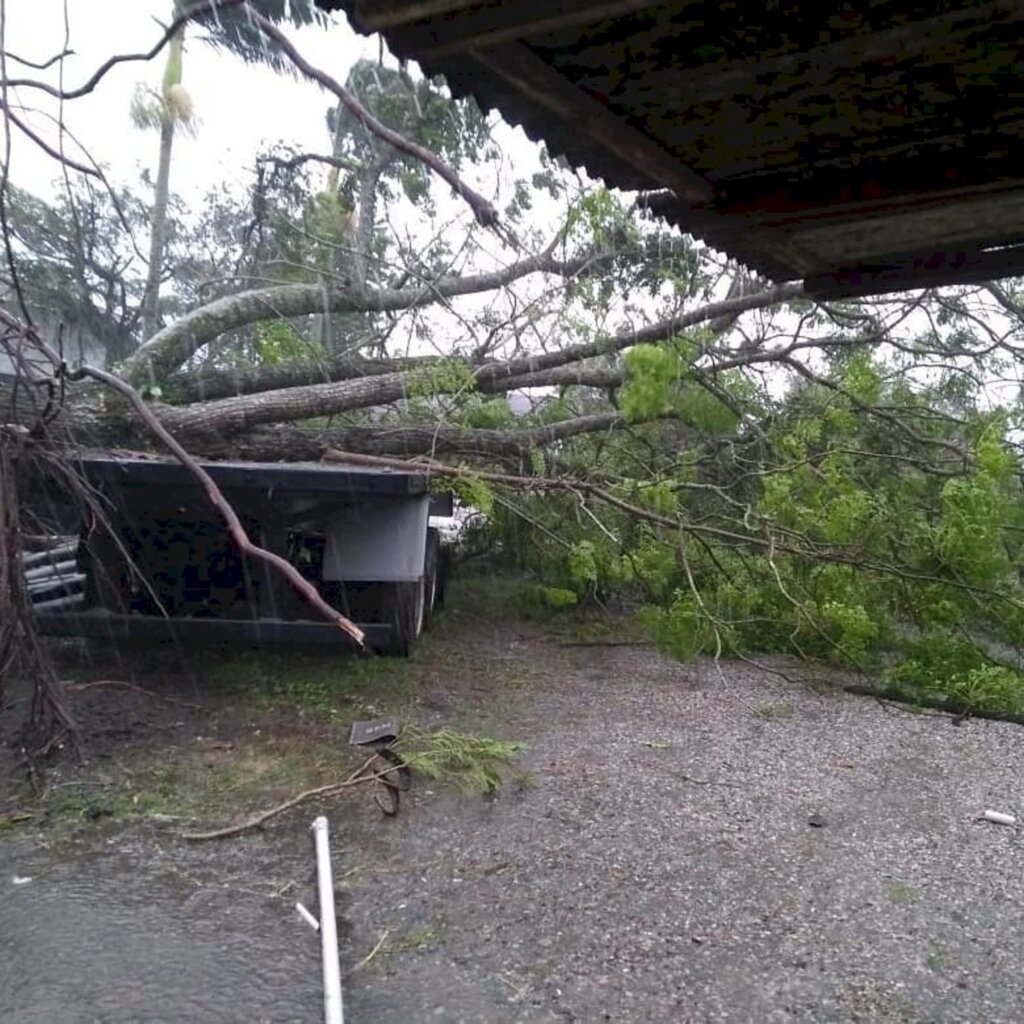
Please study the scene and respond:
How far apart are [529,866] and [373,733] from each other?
170cm

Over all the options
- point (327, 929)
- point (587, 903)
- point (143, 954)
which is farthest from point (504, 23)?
point (587, 903)

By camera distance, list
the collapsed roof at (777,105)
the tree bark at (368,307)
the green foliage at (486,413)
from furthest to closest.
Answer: the green foliage at (486,413) → the tree bark at (368,307) → the collapsed roof at (777,105)

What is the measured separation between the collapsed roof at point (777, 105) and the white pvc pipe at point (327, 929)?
237cm

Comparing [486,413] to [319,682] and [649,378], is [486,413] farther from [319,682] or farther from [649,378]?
[319,682]

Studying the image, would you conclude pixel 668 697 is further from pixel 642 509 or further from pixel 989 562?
pixel 989 562

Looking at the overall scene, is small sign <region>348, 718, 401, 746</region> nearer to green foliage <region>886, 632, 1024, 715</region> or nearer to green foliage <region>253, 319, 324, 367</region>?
green foliage <region>886, 632, 1024, 715</region>

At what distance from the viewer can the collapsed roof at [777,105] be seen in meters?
1.77

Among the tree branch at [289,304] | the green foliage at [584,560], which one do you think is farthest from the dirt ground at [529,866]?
the tree branch at [289,304]

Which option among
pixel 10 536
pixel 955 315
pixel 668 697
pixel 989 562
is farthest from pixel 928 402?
pixel 10 536

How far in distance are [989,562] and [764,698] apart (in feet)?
6.23

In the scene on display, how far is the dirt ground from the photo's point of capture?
3.24 m

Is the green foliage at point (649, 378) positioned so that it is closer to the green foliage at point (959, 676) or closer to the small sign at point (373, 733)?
the green foliage at point (959, 676)

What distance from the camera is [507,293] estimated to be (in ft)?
28.1

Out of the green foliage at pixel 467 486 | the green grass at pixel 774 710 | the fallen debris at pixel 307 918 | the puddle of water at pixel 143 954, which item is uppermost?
the green foliage at pixel 467 486
